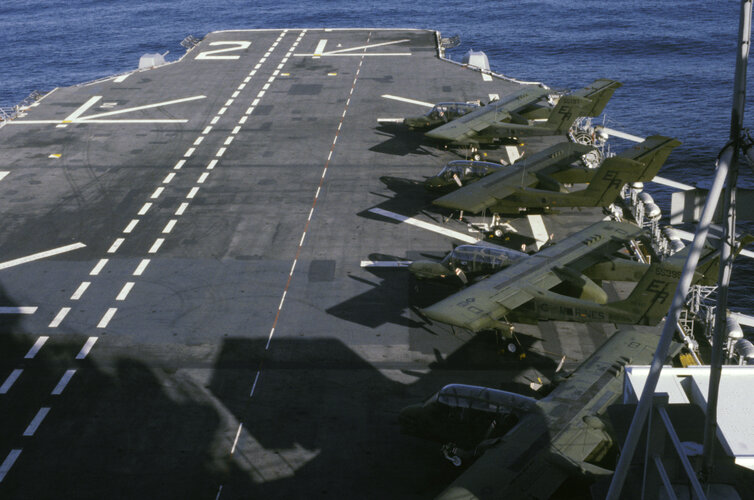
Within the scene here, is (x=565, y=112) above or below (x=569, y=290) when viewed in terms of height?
above

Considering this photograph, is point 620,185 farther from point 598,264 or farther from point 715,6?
point 715,6

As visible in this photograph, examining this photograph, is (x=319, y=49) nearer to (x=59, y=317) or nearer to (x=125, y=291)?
(x=125, y=291)

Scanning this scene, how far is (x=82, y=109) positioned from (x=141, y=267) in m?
39.6

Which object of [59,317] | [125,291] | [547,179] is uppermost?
[547,179]

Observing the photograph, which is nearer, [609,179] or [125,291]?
[125,291]

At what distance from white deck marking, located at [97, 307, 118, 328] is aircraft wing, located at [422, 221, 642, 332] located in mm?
19000

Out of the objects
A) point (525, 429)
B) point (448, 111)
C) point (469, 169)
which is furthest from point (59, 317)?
point (448, 111)

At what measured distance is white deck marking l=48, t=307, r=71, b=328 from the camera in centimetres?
4297

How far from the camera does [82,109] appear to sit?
8119 centimetres

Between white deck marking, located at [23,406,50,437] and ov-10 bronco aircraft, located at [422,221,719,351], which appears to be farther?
ov-10 bronco aircraft, located at [422,221,719,351]

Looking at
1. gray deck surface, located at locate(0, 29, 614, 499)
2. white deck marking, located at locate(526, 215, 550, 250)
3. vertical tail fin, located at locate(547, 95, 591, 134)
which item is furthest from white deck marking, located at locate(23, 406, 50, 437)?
vertical tail fin, located at locate(547, 95, 591, 134)

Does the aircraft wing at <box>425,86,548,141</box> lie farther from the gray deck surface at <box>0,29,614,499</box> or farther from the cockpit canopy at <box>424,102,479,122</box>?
the gray deck surface at <box>0,29,614,499</box>

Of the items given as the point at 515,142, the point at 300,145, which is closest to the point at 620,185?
the point at 515,142

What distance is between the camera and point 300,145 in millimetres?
69938
